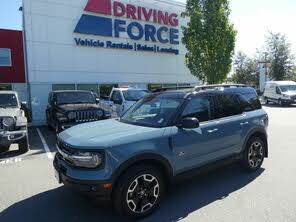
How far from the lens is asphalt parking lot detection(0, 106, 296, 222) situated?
12.7 feet

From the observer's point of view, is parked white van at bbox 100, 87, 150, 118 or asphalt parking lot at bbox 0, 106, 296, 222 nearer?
asphalt parking lot at bbox 0, 106, 296, 222

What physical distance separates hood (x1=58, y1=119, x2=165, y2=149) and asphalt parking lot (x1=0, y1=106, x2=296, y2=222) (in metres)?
1.10

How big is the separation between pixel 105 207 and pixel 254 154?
329cm

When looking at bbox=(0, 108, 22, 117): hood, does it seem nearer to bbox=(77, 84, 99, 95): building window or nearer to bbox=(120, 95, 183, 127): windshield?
bbox=(120, 95, 183, 127): windshield

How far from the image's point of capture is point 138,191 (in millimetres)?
3844

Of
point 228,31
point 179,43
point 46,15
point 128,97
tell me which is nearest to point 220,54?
point 228,31

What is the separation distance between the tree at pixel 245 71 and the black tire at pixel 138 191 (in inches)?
1781

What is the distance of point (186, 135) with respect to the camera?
4324 millimetres

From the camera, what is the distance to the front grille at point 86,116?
9.44 metres

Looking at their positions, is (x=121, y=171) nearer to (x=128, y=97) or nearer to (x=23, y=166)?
(x=23, y=166)

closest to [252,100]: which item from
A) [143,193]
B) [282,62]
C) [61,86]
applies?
[143,193]

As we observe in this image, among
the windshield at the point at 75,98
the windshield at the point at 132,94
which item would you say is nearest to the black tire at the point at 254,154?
the windshield at the point at 132,94

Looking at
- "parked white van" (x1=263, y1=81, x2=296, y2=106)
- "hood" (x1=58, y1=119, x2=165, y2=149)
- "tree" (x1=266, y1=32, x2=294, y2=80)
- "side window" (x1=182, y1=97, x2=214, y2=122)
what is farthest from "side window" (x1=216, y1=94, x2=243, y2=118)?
"tree" (x1=266, y1=32, x2=294, y2=80)

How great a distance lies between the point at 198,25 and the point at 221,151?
1599 cm
